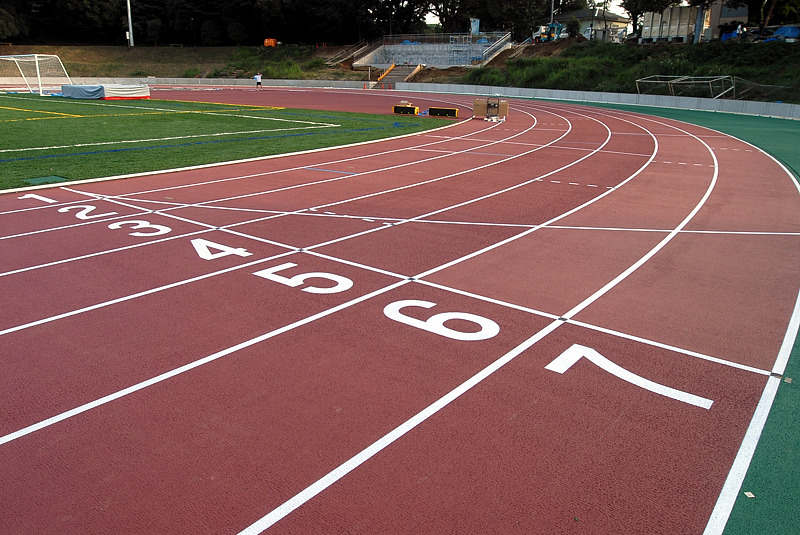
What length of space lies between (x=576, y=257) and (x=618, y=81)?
45.7 meters

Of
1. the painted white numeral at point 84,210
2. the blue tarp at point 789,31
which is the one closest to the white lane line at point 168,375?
the painted white numeral at point 84,210

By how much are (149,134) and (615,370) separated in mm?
20932

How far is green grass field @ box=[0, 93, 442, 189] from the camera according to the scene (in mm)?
15969

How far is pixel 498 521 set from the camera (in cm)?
375

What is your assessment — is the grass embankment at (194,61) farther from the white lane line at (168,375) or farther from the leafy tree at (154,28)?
the white lane line at (168,375)

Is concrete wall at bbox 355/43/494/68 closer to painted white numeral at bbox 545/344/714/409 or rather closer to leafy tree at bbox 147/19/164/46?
leafy tree at bbox 147/19/164/46

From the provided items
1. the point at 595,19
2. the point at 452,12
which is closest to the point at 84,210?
the point at 452,12

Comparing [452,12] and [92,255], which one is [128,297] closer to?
[92,255]

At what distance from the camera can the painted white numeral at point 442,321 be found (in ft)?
20.9

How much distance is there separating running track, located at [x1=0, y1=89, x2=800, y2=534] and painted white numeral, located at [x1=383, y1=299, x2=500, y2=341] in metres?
0.04

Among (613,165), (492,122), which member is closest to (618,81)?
(492,122)

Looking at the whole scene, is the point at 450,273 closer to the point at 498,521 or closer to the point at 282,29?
the point at 498,521

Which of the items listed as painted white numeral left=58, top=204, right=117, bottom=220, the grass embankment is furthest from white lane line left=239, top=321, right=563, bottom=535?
the grass embankment

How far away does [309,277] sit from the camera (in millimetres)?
7980
